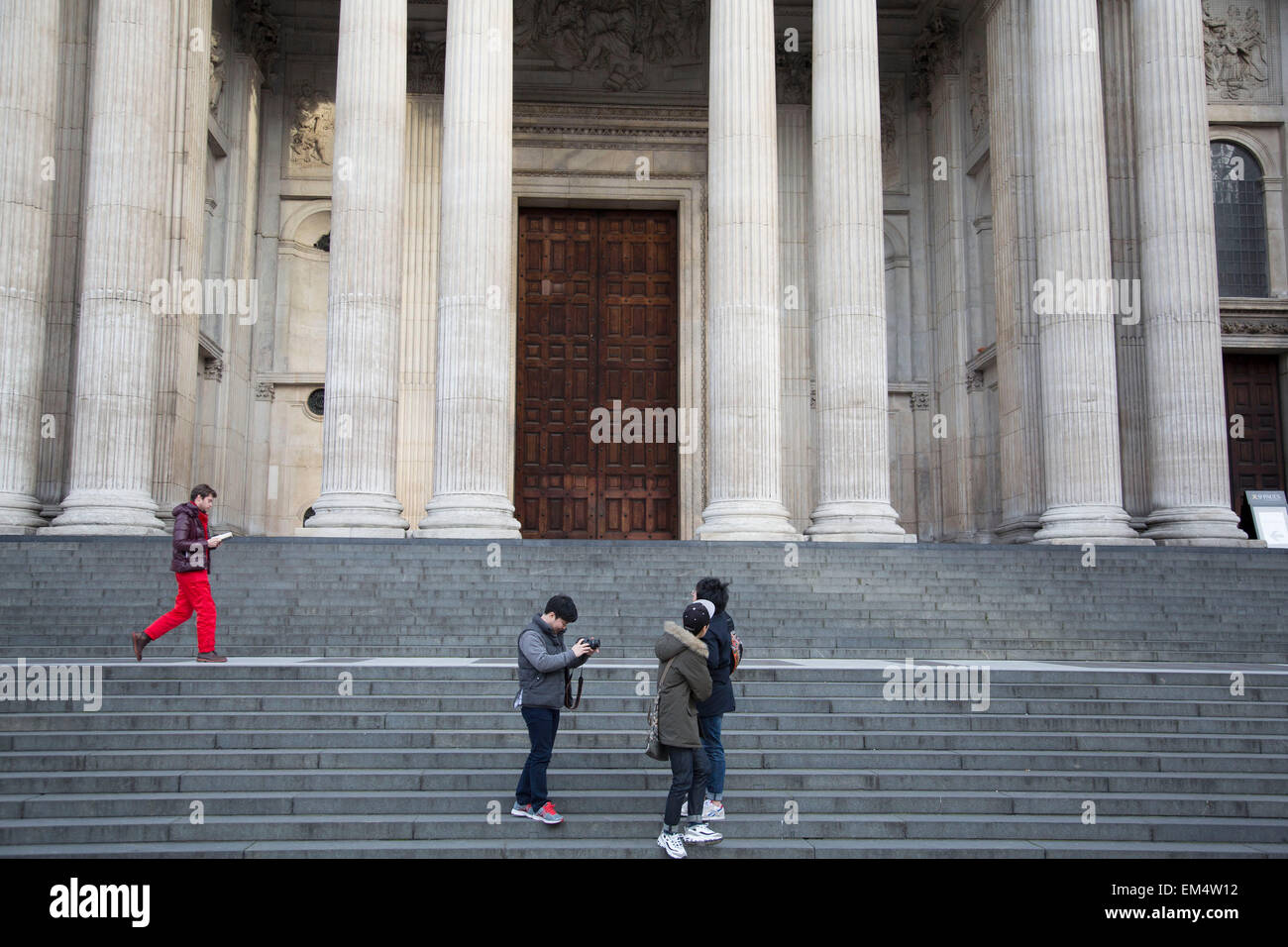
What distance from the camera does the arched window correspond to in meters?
26.6

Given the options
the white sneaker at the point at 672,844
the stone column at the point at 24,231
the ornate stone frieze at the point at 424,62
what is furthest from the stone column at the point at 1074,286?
the stone column at the point at 24,231

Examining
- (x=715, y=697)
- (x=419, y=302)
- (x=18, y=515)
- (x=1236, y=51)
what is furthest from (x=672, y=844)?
(x=1236, y=51)

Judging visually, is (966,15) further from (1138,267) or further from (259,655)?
(259,655)

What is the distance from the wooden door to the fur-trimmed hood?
70.4ft

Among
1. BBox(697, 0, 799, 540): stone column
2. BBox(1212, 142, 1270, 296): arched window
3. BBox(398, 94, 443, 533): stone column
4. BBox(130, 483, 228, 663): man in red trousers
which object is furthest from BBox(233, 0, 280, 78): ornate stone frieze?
BBox(1212, 142, 1270, 296): arched window

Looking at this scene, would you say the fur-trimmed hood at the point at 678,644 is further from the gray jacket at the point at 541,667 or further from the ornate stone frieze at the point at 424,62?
the ornate stone frieze at the point at 424,62

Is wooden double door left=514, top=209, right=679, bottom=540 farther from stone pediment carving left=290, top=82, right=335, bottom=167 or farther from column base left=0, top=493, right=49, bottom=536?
column base left=0, top=493, right=49, bottom=536

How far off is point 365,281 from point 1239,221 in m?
20.6

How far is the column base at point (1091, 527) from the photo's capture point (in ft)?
68.8

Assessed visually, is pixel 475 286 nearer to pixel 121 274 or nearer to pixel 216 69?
pixel 121 274

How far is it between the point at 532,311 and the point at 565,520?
566 centimetres

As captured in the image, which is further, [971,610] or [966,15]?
[966,15]

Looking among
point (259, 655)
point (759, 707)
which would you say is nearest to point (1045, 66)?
point (759, 707)

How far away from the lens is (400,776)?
9844 millimetres
